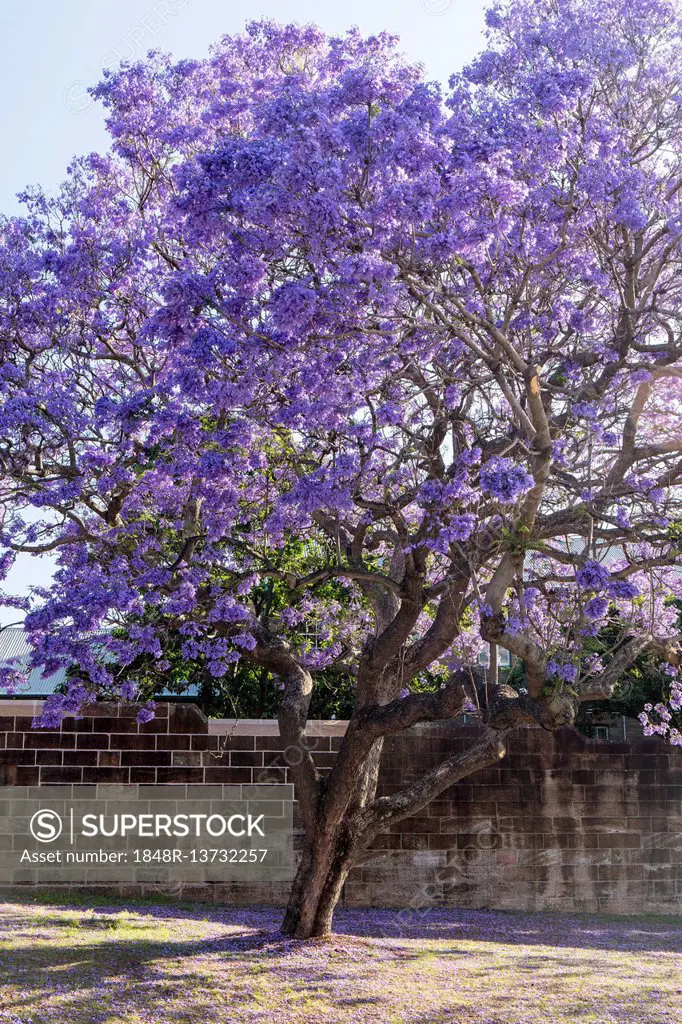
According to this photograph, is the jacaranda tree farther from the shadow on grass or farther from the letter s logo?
the letter s logo

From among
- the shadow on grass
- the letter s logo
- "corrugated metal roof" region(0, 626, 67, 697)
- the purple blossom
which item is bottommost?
the shadow on grass

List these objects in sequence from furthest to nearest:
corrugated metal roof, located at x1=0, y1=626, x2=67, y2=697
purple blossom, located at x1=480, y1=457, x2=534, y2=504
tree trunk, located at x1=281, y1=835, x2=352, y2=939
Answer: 1. corrugated metal roof, located at x1=0, y1=626, x2=67, y2=697
2. tree trunk, located at x1=281, y1=835, x2=352, y2=939
3. purple blossom, located at x1=480, y1=457, x2=534, y2=504

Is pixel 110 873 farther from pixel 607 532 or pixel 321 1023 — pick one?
pixel 607 532

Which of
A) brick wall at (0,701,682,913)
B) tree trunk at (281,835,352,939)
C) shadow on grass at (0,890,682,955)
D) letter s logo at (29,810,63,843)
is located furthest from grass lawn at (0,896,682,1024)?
brick wall at (0,701,682,913)

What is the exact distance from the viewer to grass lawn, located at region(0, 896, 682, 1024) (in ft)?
20.1

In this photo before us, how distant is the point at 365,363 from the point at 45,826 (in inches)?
214

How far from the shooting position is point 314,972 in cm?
692

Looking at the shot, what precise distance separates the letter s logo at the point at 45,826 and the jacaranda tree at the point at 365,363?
2094 millimetres

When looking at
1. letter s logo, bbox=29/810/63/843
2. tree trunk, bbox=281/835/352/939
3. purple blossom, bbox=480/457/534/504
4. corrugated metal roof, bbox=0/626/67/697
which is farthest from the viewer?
corrugated metal roof, bbox=0/626/67/697

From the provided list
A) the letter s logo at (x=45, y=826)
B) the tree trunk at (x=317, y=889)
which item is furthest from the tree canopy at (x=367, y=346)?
the letter s logo at (x=45, y=826)

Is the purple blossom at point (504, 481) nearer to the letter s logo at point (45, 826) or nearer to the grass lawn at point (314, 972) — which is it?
the grass lawn at point (314, 972)

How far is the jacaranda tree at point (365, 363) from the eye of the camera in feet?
20.4

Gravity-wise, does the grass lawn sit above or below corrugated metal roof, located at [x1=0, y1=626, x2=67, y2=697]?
below

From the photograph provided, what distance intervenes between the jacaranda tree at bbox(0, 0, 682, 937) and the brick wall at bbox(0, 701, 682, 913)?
1614 mm
